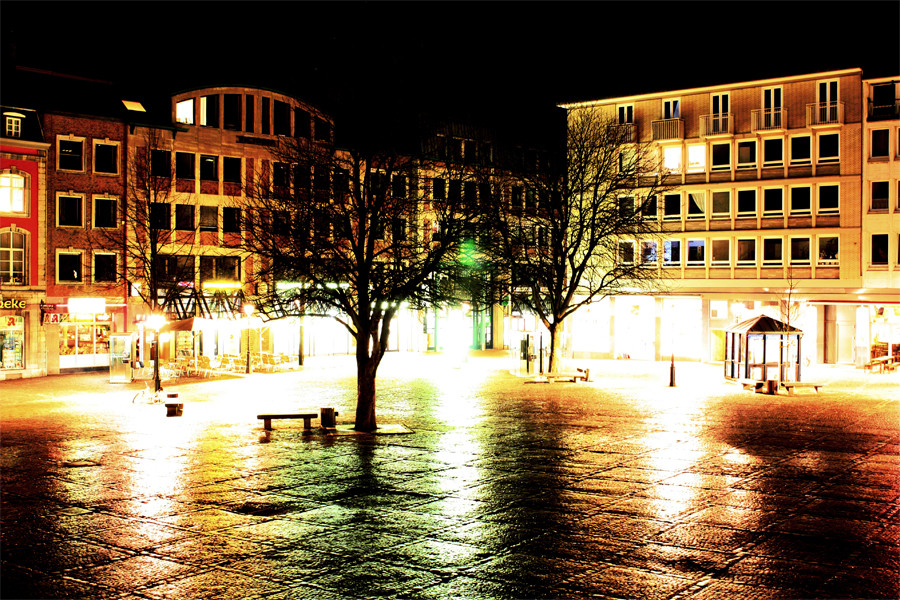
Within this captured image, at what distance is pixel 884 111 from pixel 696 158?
34.0 ft

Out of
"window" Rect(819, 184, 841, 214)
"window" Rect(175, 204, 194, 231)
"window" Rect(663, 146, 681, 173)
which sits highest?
"window" Rect(663, 146, 681, 173)

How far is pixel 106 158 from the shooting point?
4594cm

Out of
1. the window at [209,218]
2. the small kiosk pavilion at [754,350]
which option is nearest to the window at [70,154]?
the window at [209,218]

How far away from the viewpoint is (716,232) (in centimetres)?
5384

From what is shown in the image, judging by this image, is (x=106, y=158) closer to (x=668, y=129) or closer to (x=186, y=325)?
(x=186, y=325)

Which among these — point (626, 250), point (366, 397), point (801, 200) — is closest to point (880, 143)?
point (801, 200)

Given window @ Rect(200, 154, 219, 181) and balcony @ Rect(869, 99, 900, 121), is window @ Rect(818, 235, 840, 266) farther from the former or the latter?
window @ Rect(200, 154, 219, 181)

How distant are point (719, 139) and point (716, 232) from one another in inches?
215

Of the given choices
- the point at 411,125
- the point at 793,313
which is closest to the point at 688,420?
the point at 411,125

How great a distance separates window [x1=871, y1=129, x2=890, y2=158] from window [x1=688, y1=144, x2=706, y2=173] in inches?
363

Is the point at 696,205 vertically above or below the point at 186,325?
above

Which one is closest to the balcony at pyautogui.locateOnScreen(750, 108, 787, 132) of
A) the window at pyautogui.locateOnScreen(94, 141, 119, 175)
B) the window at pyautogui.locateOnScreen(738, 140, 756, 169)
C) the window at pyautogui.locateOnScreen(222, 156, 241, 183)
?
the window at pyautogui.locateOnScreen(738, 140, 756, 169)

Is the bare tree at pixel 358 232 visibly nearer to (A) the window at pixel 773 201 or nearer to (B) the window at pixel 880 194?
(A) the window at pixel 773 201

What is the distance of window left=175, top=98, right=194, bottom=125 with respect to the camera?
163 feet
